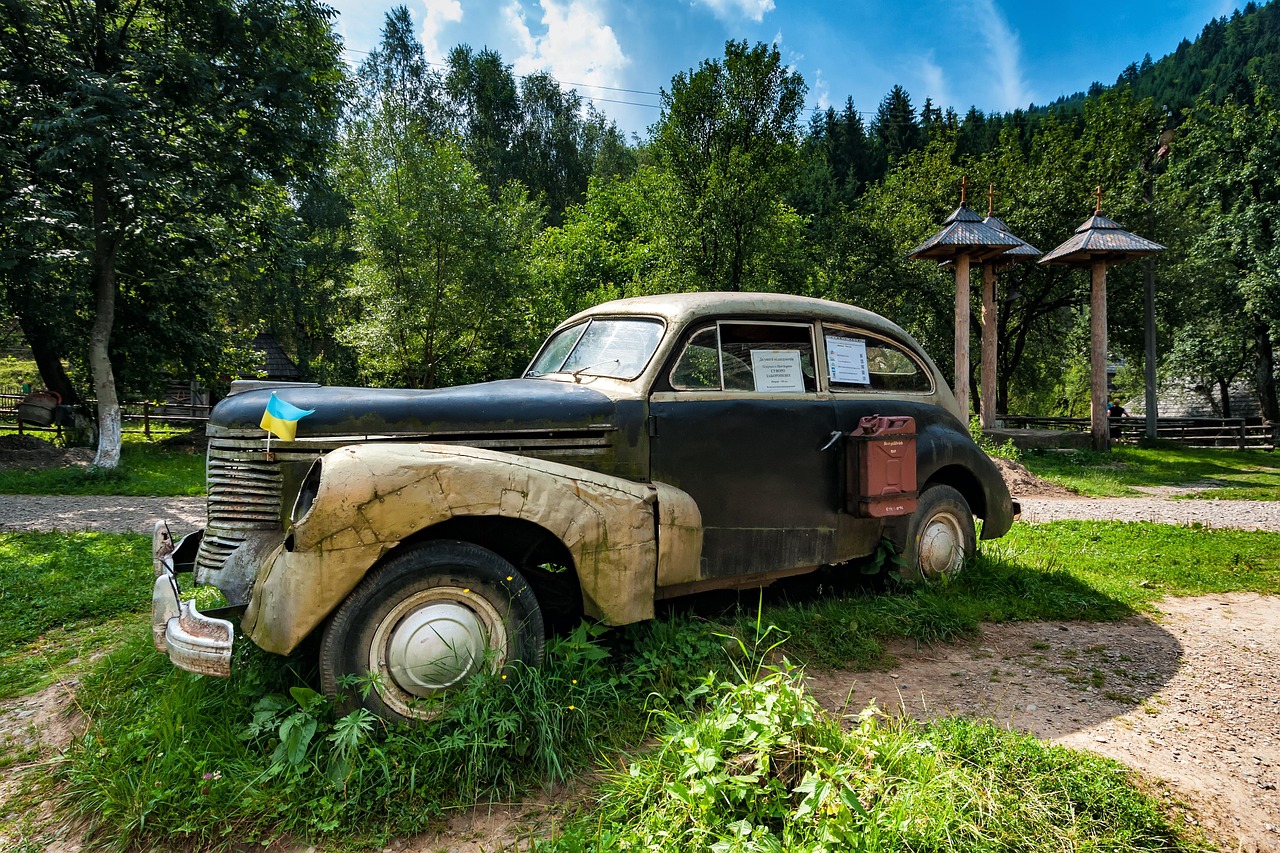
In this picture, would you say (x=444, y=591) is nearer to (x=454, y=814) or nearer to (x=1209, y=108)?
(x=454, y=814)

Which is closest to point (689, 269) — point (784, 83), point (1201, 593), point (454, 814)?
point (784, 83)

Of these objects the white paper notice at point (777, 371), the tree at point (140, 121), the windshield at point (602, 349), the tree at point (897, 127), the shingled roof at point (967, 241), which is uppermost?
the tree at point (897, 127)

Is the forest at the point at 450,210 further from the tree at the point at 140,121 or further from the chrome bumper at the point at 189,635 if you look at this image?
the chrome bumper at the point at 189,635

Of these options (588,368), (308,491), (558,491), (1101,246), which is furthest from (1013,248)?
(308,491)

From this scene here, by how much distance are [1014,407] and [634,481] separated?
4546 cm

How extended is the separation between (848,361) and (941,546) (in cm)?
159

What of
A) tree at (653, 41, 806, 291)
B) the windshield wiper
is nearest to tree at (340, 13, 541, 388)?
tree at (653, 41, 806, 291)

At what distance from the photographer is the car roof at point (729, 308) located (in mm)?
3982

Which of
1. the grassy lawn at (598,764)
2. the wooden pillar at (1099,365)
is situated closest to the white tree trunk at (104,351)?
the grassy lawn at (598,764)

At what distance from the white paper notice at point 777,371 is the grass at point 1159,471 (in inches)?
393

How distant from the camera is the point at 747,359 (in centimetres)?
414

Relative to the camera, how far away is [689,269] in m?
16.5

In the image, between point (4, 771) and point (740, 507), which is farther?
point (740, 507)

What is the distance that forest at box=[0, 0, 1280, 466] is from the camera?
36.6 feet
